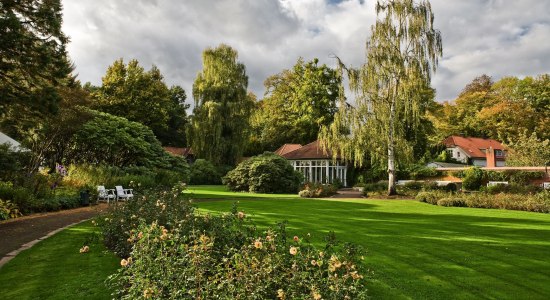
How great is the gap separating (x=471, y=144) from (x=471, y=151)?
2.15 m

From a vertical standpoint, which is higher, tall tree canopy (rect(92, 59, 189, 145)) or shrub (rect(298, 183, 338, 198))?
tall tree canopy (rect(92, 59, 189, 145))

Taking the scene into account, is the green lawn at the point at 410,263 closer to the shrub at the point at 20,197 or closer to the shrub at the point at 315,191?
the shrub at the point at 20,197

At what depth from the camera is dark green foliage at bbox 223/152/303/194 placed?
26797 mm

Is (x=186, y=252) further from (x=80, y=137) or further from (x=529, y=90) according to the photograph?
Answer: (x=529, y=90)

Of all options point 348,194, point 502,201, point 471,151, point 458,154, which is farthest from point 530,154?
point 502,201

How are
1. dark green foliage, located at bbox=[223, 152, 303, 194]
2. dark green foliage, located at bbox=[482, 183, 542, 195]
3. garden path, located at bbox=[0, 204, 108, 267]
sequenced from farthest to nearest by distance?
dark green foliage, located at bbox=[223, 152, 303, 194]
dark green foliage, located at bbox=[482, 183, 542, 195]
garden path, located at bbox=[0, 204, 108, 267]

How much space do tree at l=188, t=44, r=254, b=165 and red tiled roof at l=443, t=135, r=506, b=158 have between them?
29781 millimetres

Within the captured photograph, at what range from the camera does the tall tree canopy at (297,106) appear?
45625 millimetres

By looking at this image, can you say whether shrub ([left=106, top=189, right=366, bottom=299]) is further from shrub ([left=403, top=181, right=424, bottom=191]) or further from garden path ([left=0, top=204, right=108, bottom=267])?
shrub ([left=403, top=181, right=424, bottom=191])

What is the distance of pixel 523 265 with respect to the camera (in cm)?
647

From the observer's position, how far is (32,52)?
11.8m

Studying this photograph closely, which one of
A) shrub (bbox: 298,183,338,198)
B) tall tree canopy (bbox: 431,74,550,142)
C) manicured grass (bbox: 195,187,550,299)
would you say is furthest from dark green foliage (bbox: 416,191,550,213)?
tall tree canopy (bbox: 431,74,550,142)

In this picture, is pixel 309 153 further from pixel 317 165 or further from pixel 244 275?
pixel 244 275

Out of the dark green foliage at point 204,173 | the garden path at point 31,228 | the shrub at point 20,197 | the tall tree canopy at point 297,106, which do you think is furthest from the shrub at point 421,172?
the shrub at point 20,197
